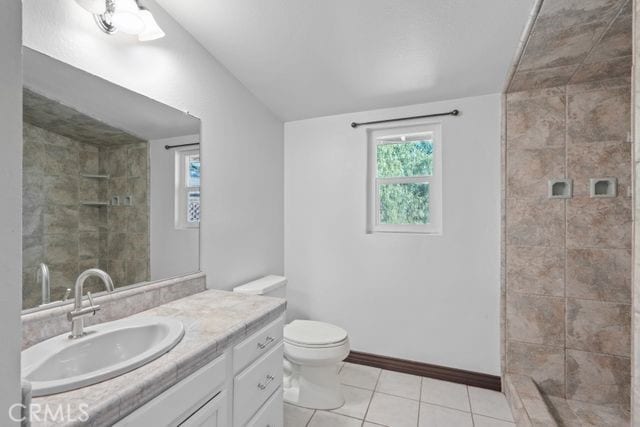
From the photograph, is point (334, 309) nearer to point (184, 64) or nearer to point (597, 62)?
point (184, 64)

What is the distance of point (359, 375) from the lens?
7.59 feet

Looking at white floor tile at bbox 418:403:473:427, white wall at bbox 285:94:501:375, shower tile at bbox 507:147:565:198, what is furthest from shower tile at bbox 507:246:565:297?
white floor tile at bbox 418:403:473:427

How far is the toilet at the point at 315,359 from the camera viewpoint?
1857 millimetres

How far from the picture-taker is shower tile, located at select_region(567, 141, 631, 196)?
1846 millimetres

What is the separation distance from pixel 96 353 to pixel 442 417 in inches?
74.5

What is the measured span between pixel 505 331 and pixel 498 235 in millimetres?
664

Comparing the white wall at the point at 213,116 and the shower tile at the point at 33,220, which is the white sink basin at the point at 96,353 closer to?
the shower tile at the point at 33,220

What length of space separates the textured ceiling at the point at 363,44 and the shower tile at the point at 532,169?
50cm

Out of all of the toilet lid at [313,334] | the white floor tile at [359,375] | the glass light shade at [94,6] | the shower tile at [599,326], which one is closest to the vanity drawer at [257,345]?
the toilet lid at [313,334]

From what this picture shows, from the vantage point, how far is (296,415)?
1870mm

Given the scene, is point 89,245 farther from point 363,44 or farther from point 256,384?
point 363,44

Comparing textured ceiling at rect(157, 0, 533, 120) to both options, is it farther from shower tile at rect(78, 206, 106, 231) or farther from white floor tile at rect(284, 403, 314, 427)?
white floor tile at rect(284, 403, 314, 427)

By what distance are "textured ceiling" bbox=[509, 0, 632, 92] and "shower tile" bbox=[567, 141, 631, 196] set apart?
42 cm
